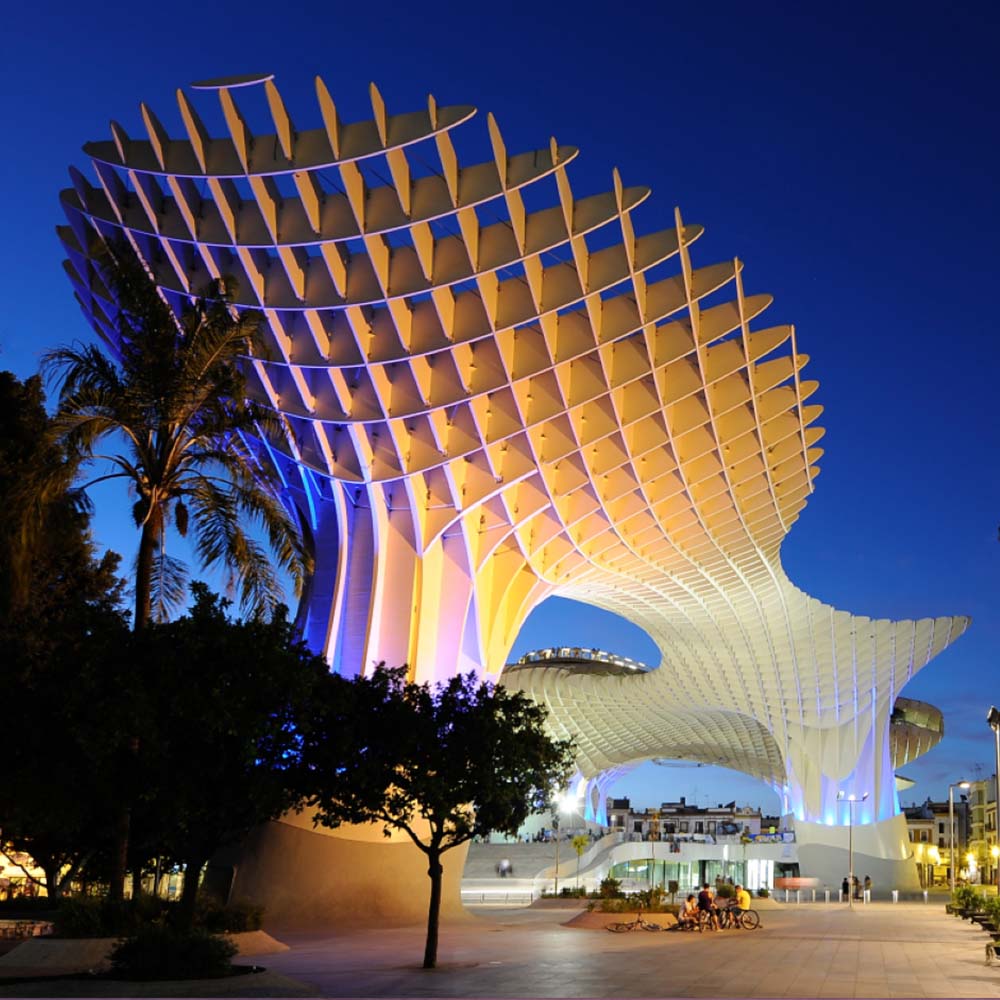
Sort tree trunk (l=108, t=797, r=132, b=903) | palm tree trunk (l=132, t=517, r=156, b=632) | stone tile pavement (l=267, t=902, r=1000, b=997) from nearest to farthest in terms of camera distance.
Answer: stone tile pavement (l=267, t=902, r=1000, b=997) < tree trunk (l=108, t=797, r=132, b=903) < palm tree trunk (l=132, t=517, r=156, b=632)

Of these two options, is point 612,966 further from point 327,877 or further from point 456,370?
point 456,370

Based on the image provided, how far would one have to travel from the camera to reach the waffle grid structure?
93.2ft

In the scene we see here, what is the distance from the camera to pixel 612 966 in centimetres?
2092

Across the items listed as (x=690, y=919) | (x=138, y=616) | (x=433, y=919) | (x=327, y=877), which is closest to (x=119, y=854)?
(x=138, y=616)

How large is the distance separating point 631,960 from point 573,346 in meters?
17.6

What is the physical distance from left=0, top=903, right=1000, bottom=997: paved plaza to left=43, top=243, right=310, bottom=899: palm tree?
17.1 ft

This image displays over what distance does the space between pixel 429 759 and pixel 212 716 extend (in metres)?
6.41

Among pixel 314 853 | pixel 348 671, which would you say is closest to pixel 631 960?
pixel 314 853

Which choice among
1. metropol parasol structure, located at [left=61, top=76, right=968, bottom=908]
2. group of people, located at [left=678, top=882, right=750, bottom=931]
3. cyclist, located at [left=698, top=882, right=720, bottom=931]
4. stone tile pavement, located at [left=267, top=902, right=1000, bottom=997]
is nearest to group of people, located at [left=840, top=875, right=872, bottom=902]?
metropol parasol structure, located at [left=61, top=76, right=968, bottom=908]

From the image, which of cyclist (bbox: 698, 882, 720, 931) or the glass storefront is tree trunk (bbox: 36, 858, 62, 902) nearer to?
cyclist (bbox: 698, 882, 720, 931)

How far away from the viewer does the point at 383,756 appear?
70.1ft

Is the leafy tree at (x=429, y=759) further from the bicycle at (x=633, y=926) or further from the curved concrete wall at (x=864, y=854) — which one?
the curved concrete wall at (x=864, y=854)

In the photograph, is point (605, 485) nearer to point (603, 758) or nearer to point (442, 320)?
point (442, 320)

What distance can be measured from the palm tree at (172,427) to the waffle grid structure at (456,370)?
6.92 meters
